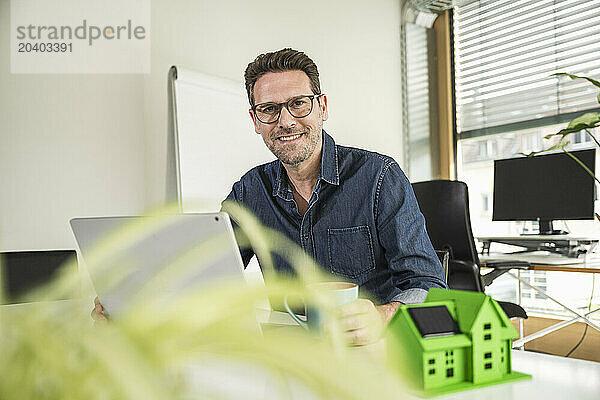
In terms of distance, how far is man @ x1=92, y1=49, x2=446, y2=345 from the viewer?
159 centimetres

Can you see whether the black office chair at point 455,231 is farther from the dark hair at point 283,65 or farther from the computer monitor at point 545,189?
the dark hair at point 283,65

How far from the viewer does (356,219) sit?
1.66 m

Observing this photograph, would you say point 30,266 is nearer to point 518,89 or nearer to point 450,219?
point 450,219

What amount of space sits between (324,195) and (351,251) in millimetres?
183

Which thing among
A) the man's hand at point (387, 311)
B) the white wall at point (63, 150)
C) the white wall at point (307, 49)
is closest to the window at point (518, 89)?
the white wall at point (307, 49)

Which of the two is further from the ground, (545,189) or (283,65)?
(283,65)

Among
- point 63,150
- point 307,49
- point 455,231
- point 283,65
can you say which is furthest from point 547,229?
point 63,150

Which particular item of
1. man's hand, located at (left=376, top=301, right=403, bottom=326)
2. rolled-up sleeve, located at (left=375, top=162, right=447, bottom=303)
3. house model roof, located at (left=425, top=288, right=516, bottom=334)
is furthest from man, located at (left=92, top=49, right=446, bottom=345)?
house model roof, located at (left=425, top=288, right=516, bottom=334)

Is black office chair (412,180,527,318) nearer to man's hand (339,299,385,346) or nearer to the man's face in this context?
the man's face

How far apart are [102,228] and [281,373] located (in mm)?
778

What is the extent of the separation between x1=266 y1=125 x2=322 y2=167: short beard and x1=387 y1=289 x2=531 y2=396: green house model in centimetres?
101

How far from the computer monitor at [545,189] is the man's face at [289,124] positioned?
6.41ft

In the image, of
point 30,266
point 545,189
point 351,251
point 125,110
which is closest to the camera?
point 351,251

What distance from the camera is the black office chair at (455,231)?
9.16 feet
